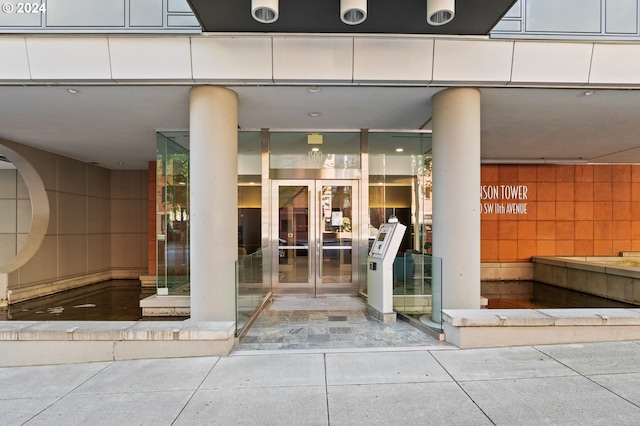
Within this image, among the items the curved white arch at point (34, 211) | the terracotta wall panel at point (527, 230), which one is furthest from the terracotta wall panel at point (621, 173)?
the curved white arch at point (34, 211)

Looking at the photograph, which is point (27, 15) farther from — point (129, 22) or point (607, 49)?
point (607, 49)

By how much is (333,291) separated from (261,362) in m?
4.08

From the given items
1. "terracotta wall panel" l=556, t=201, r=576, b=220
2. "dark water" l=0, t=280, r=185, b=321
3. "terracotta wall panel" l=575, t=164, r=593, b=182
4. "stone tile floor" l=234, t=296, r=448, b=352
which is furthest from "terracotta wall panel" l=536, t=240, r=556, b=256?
"dark water" l=0, t=280, r=185, b=321

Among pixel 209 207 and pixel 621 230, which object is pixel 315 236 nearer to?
pixel 209 207

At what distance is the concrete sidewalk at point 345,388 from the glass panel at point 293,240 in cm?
365

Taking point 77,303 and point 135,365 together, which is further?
point 77,303

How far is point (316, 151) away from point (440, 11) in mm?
4560

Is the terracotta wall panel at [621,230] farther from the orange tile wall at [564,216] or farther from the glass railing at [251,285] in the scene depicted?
the glass railing at [251,285]

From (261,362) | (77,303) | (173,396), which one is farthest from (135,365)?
(77,303)

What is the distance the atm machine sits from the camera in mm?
6238

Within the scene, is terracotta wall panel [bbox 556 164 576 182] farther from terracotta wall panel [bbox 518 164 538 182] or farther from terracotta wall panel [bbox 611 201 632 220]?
terracotta wall panel [bbox 611 201 632 220]

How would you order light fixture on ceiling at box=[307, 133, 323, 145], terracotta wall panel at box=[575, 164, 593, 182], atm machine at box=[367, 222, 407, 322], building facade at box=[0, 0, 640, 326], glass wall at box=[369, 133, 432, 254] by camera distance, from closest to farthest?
building facade at box=[0, 0, 640, 326], atm machine at box=[367, 222, 407, 322], light fixture on ceiling at box=[307, 133, 323, 145], glass wall at box=[369, 133, 432, 254], terracotta wall panel at box=[575, 164, 593, 182]

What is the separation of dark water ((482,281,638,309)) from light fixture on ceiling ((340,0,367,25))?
6.90 m

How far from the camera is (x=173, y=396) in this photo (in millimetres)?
3662
